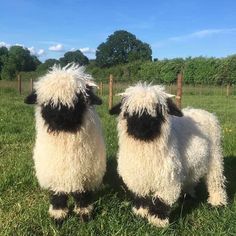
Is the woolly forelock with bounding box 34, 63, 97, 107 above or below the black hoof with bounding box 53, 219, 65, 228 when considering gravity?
above

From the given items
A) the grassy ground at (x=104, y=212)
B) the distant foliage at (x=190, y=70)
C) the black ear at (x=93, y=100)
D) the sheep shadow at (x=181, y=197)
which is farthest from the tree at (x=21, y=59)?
the black ear at (x=93, y=100)

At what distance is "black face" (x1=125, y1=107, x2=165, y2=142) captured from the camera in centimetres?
460

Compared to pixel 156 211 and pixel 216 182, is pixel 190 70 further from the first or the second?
pixel 156 211

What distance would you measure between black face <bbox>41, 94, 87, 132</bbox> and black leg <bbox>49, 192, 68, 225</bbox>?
0.86m

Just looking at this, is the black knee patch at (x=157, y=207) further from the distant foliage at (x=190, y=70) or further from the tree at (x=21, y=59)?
the tree at (x=21, y=59)

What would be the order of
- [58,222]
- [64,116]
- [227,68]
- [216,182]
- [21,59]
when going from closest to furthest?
[64,116] → [58,222] → [216,182] → [227,68] → [21,59]

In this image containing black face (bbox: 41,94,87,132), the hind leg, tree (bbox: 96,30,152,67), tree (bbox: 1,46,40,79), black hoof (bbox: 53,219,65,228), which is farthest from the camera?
tree (bbox: 96,30,152,67)

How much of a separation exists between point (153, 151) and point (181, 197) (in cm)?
181

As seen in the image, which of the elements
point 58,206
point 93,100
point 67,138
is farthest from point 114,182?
point 93,100

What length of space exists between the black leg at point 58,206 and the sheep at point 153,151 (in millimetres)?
764

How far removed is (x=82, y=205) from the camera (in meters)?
5.17

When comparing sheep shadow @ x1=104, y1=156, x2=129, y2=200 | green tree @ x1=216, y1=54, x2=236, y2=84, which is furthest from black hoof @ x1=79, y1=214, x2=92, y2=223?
green tree @ x1=216, y1=54, x2=236, y2=84

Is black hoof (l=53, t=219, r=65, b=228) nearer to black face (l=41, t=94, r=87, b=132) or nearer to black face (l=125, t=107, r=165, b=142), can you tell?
black face (l=41, t=94, r=87, b=132)

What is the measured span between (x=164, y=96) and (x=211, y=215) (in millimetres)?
1653
